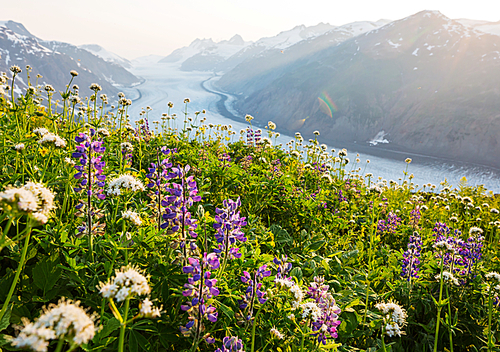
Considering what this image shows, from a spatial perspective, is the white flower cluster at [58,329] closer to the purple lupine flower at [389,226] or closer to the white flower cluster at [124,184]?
the white flower cluster at [124,184]

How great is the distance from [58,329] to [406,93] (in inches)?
2615

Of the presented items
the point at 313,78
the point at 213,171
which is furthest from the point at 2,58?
the point at 213,171

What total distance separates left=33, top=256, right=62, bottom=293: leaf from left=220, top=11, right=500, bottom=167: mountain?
53.3m

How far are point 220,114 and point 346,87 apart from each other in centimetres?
3441

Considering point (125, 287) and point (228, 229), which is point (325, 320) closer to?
point (228, 229)

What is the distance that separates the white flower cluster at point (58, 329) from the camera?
84 cm

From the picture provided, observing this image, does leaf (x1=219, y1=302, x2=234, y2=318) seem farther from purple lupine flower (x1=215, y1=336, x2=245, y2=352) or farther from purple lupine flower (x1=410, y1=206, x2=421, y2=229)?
purple lupine flower (x1=410, y1=206, x2=421, y2=229)

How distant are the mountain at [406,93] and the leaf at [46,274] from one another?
53.3 metres

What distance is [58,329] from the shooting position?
854mm

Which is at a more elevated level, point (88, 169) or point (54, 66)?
point (54, 66)

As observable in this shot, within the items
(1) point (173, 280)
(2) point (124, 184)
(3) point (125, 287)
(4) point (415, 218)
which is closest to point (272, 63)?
(4) point (415, 218)

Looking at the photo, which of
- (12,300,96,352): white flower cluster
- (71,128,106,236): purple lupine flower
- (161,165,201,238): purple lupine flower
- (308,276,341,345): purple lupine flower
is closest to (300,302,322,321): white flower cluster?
(308,276,341,345): purple lupine flower

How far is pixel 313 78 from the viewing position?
2606 inches

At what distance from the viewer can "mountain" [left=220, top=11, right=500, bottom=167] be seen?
1713 inches
